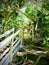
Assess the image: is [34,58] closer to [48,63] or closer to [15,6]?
[48,63]

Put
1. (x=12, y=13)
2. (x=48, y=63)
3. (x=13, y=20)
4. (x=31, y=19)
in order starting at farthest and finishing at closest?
(x=31, y=19), (x=13, y=20), (x=12, y=13), (x=48, y=63)

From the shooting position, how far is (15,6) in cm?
679

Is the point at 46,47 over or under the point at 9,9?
under

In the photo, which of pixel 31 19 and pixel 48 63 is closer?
pixel 48 63

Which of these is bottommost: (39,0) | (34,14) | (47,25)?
(47,25)

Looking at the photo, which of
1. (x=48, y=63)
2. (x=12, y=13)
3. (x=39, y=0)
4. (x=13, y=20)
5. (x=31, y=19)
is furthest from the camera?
(x=31, y=19)

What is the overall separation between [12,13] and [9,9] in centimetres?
27

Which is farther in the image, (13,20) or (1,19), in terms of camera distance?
(13,20)

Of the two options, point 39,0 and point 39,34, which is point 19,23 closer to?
point 39,34

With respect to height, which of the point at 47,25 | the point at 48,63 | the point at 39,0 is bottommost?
the point at 48,63

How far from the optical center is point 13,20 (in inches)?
327

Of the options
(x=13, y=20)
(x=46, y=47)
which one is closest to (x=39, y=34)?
(x=13, y=20)

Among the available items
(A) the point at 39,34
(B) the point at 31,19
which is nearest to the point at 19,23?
(B) the point at 31,19

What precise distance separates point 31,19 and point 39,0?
91.3 inches
